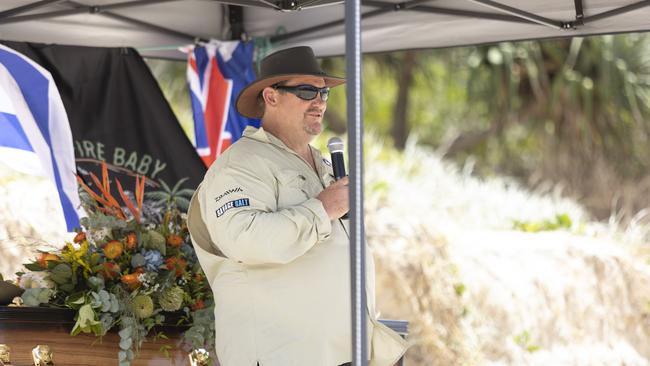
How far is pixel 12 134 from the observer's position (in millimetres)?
4793

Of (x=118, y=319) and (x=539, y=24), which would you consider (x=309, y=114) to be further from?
(x=539, y=24)

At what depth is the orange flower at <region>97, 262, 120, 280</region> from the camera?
4.16 meters

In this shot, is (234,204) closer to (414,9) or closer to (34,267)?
(34,267)

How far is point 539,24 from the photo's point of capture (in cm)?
502

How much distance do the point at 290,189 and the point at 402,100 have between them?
417 inches

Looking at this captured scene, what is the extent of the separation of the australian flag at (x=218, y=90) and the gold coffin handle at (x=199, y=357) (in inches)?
63.0

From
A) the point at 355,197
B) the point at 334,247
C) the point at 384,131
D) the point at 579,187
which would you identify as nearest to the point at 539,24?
the point at 334,247

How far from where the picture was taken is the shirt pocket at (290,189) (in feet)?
12.1

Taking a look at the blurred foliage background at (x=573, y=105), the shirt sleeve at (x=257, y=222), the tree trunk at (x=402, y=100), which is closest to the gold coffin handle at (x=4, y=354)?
the shirt sleeve at (x=257, y=222)

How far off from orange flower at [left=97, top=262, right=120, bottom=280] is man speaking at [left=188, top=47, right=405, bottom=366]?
17.4 inches

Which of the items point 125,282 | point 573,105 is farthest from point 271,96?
point 573,105

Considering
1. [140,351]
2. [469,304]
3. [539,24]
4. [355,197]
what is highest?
[539,24]

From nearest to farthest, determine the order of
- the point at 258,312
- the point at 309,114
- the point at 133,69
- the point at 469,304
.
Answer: the point at 258,312 → the point at 309,114 → the point at 133,69 → the point at 469,304

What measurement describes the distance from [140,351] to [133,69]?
6.17 feet
